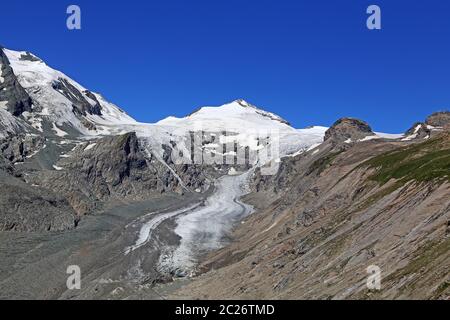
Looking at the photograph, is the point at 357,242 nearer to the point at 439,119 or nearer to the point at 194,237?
the point at 194,237

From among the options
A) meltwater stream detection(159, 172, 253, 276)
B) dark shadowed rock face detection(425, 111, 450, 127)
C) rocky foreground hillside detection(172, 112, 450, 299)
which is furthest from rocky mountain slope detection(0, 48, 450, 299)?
dark shadowed rock face detection(425, 111, 450, 127)

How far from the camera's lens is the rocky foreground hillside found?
5488 cm

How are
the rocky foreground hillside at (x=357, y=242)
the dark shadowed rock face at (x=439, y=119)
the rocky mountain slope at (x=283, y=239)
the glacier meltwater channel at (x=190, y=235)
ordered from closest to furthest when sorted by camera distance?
the rocky foreground hillside at (x=357, y=242), the rocky mountain slope at (x=283, y=239), the glacier meltwater channel at (x=190, y=235), the dark shadowed rock face at (x=439, y=119)

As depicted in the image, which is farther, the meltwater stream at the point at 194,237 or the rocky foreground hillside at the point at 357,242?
the meltwater stream at the point at 194,237

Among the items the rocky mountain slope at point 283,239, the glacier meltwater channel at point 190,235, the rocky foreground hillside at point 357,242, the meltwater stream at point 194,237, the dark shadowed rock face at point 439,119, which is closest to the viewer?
the rocky foreground hillside at point 357,242

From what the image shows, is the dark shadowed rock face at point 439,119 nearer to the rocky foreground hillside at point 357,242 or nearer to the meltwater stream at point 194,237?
the meltwater stream at point 194,237

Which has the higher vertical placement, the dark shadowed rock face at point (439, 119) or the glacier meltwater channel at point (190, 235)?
the dark shadowed rock face at point (439, 119)

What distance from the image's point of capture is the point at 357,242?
234 feet

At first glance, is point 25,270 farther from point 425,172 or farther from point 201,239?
point 425,172

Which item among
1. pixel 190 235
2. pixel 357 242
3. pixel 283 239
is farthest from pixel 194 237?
pixel 357 242

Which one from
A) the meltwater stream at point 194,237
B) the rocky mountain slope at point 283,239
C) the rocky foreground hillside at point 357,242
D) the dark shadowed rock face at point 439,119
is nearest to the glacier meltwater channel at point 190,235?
the meltwater stream at point 194,237

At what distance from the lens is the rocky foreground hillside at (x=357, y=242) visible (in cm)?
5488

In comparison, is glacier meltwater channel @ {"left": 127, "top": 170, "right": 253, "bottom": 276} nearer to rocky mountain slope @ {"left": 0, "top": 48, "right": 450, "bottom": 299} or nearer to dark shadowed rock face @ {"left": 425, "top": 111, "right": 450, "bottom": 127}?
rocky mountain slope @ {"left": 0, "top": 48, "right": 450, "bottom": 299}
